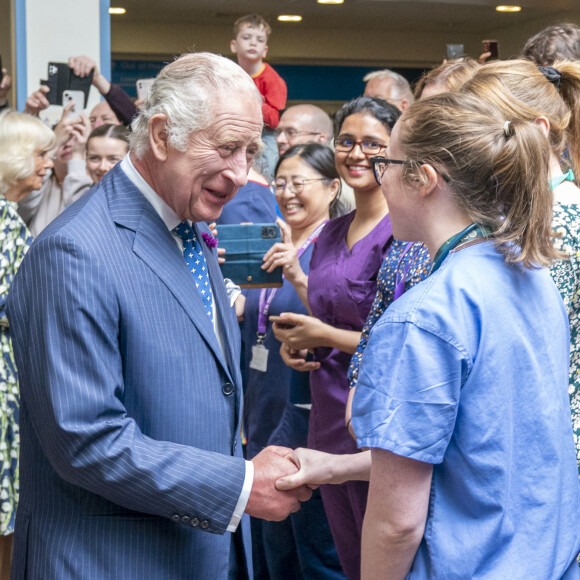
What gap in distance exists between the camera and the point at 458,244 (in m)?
1.31

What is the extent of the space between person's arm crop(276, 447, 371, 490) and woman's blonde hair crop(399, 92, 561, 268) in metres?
0.66

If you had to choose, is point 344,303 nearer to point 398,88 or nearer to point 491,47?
point 491,47

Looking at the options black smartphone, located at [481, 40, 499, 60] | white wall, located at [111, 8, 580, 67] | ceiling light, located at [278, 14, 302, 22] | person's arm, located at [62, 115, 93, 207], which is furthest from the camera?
white wall, located at [111, 8, 580, 67]

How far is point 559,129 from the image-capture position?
1.71 meters

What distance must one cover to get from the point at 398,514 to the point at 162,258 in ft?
2.10

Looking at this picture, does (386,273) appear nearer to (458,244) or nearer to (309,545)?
(458,244)

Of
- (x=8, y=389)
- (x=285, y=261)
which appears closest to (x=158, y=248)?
(x=285, y=261)

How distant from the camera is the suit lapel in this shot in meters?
1.54

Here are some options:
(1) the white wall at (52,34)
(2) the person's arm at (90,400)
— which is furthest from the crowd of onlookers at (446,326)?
(1) the white wall at (52,34)

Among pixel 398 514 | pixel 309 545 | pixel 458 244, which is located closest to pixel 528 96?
pixel 458 244

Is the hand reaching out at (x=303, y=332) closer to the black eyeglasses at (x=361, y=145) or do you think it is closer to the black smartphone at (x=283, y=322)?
the black smartphone at (x=283, y=322)

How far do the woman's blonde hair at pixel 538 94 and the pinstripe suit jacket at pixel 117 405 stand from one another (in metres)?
0.66

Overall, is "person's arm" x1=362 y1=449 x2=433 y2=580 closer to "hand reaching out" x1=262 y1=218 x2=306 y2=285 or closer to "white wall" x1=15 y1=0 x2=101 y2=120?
"hand reaching out" x1=262 y1=218 x2=306 y2=285

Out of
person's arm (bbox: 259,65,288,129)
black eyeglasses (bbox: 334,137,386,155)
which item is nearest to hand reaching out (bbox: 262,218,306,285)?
black eyeglasses (bbox: 334,137,386,155)
